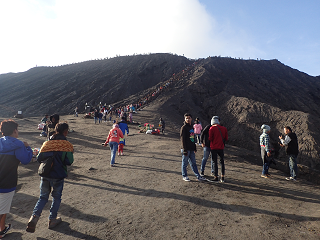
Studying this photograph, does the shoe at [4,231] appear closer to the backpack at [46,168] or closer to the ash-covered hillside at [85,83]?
the backpack at [46,168]

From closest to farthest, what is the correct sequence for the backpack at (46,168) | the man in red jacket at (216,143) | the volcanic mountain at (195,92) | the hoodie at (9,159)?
the hoodie at (9,159) < the backpack at (46,168) < the man in red jacket at (216,143) < the volcanic mountain at (195,92)

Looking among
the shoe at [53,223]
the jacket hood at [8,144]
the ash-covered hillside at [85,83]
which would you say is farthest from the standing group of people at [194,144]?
the ash-covered hillside at [85,83]

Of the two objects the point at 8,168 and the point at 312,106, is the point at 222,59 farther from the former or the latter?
the point at 8,168

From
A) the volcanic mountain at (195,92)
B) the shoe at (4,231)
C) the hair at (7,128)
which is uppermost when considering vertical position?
the volcanic mountain at (195,92)

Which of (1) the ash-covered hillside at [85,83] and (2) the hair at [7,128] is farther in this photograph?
(1) the ash-covered hillside at [85,83]

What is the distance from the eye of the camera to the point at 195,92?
32.3 meters

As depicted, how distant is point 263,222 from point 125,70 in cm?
5392

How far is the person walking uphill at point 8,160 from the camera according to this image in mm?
3004

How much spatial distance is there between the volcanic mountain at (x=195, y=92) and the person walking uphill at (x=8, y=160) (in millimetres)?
17775

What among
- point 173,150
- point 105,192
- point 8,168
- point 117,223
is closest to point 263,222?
point 117,223

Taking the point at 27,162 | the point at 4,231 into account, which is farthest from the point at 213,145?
the point at 4,231

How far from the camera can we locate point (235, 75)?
142ft

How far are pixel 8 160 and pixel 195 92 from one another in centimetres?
3109

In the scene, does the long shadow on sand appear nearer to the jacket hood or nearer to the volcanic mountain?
the jacket hood
